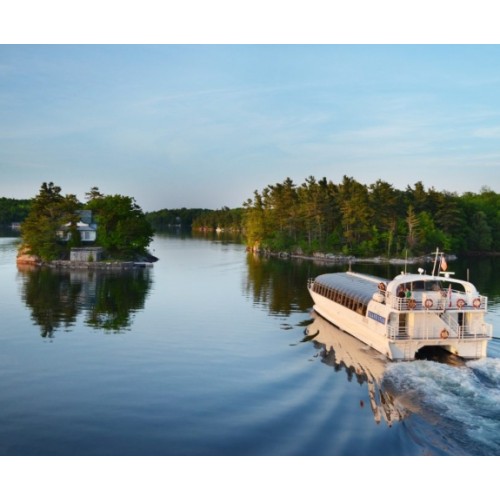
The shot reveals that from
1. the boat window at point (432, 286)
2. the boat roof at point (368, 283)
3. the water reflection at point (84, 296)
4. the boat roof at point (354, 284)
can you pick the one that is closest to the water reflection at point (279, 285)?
the boat roof at point (354, 284)

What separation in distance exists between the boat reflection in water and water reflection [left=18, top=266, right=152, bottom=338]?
1507 centimetres

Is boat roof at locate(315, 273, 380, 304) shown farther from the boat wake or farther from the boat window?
the boat wake

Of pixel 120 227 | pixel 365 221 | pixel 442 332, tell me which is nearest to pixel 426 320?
pixel 442 332

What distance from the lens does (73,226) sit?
9394 centimetres

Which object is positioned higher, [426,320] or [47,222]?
[47,222]

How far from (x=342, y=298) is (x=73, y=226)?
2549 inches

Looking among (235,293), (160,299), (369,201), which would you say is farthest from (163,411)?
(369,201)

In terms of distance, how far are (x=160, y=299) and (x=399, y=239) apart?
7568 cm

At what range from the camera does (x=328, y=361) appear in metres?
32.6

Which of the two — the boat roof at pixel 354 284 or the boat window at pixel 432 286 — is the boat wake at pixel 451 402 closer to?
the boat window at pixel 432 286

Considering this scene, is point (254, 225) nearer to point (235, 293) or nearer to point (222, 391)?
point (235, 293)

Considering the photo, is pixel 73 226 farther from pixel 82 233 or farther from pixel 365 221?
pixel 365 221

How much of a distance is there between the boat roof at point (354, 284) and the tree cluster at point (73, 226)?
176 ft

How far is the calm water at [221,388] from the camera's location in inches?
813
